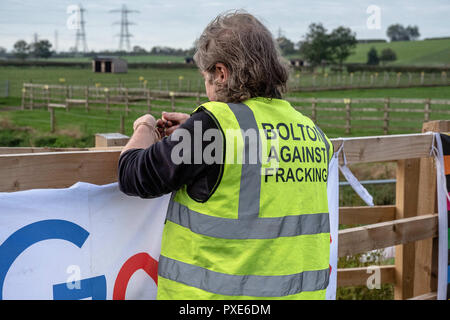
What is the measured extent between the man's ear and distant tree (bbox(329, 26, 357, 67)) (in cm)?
8087

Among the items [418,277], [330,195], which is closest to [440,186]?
[418,277]

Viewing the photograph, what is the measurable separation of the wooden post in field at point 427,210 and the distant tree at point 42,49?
83.9 m

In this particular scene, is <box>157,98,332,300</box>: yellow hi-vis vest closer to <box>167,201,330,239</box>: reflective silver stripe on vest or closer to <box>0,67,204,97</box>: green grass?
<box>167,201,330,239</box>: reflective silver stripe on vest

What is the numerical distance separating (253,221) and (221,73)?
0.53 meters

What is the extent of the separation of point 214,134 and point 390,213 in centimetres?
248

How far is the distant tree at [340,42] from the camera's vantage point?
79938mm

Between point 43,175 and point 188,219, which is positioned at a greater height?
→ point 43,175

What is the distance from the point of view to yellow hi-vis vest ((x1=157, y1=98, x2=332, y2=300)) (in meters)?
1.72

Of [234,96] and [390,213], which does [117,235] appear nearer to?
[234,96]

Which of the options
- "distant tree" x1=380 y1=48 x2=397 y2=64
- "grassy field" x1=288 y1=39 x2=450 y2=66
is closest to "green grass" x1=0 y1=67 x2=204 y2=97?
"grassy field" x1=288 y1=39 x2=450 y2=66

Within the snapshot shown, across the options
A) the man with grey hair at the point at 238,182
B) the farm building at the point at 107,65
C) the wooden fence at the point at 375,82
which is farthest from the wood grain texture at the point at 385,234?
the farm building at the point at 107,65

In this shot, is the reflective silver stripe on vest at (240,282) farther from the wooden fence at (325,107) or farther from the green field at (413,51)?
the green field at (413,51)

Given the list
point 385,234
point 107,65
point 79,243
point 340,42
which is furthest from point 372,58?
point 79,243
